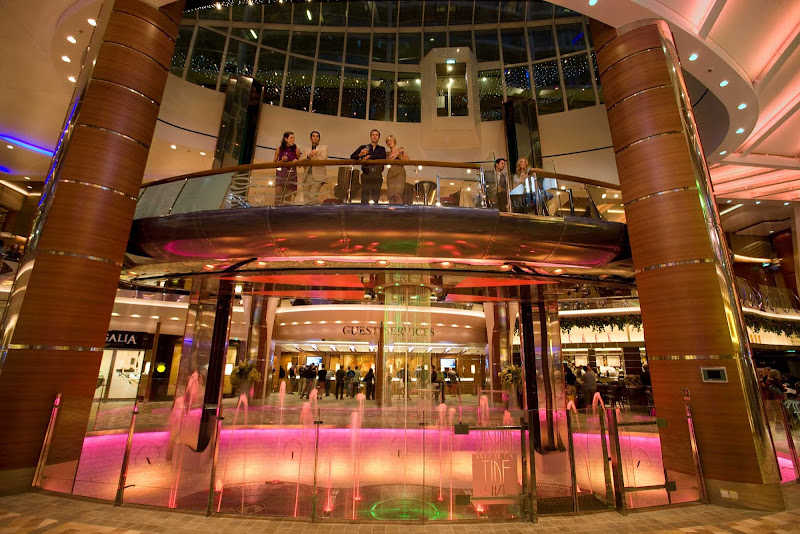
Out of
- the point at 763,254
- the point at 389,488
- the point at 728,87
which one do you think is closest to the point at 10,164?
the point at 389,488

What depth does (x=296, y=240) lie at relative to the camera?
6.72m

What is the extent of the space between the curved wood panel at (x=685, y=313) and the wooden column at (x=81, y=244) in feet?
27.4

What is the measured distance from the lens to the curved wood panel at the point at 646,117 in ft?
21.4

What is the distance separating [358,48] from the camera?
58.4ft

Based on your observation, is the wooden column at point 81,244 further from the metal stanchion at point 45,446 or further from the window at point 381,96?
the window at point 381,96

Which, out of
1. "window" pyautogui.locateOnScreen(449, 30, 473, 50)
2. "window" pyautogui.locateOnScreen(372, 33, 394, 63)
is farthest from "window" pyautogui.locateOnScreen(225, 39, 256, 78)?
"window" pyautogui.locateOnScreen(449, 30, 473, 50)

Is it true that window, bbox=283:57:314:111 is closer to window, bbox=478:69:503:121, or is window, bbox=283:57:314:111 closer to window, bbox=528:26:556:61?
window, bbox=478:69:503:121

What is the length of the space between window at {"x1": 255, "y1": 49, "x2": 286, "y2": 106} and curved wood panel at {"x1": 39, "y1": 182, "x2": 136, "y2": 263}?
11.5 m

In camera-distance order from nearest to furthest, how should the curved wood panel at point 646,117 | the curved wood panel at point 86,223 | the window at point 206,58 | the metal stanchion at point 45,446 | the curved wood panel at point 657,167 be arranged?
the metal stanchion at point 45,446
the curved wood panel at point 86,223
the curved wood panel at point 657,167
the curved wood panel at point 646,117
the window at point 206,58

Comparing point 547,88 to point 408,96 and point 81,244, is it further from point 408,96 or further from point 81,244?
point 81,244

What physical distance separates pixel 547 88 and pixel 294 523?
17372 millimetres

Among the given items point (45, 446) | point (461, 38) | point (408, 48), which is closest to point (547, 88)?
point (461, 38)

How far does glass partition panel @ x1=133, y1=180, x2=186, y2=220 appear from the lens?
7285mm

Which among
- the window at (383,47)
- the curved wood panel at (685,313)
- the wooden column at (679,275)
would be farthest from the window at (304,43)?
the curved wood panel at (685,313)
